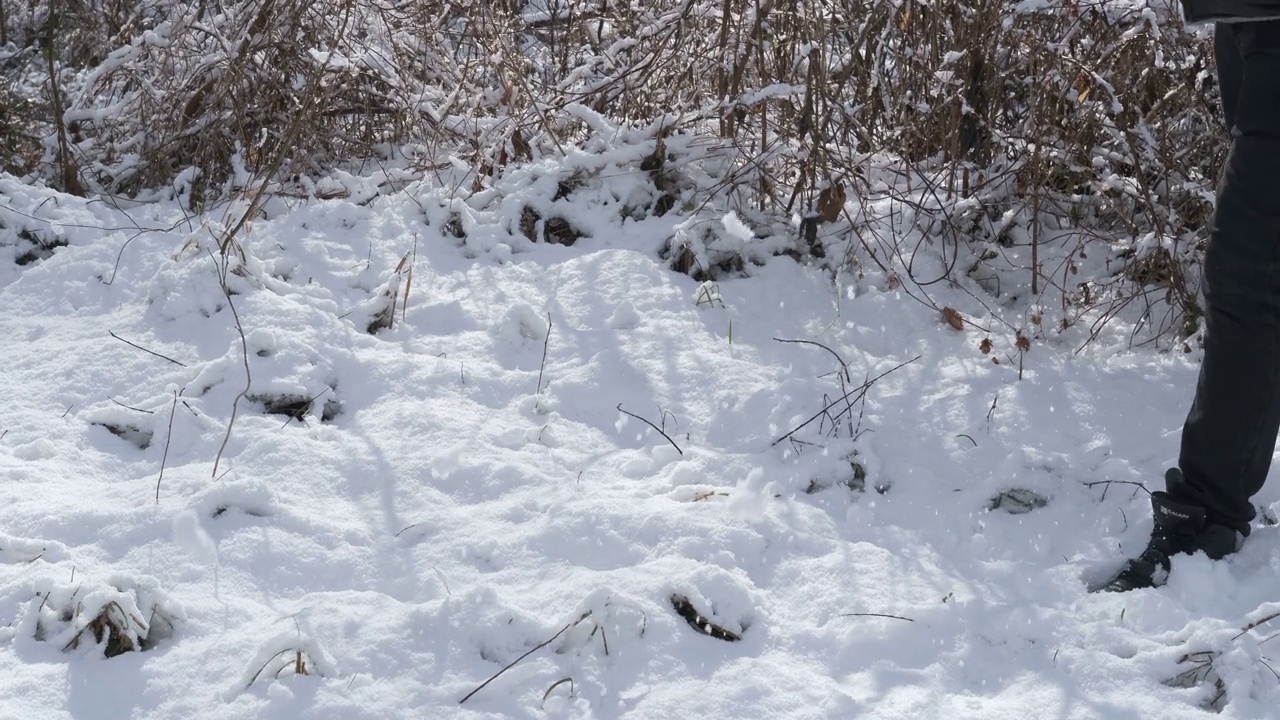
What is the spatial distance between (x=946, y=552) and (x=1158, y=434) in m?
0.69

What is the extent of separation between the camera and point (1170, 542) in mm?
2158

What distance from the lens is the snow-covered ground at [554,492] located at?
1.92 metres

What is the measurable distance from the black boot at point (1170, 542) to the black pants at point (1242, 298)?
0.03 meters

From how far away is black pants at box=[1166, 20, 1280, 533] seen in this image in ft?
6.21

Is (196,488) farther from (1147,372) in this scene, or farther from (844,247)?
(1147,372)

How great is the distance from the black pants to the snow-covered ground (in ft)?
0.71

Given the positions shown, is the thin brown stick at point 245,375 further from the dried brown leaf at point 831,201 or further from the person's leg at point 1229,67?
the person's leg at point 1229,67

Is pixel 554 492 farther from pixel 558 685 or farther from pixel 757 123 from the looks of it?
pixel 757 123

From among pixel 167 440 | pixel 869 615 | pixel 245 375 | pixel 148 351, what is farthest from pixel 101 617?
pixel 869 615

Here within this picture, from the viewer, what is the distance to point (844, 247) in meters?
3.31

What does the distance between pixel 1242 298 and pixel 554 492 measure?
1.39 metres

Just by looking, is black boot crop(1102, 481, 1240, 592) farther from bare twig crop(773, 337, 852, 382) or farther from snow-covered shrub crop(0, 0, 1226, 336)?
snow-covered shrub crop(0, 0, 1226, 336)

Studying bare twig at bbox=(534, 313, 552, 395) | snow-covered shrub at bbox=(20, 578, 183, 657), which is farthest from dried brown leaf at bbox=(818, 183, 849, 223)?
snow-covered shrub at bbox=(20, 578, 183, 657)

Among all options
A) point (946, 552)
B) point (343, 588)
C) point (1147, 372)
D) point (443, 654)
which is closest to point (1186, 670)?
point (946, 552)
